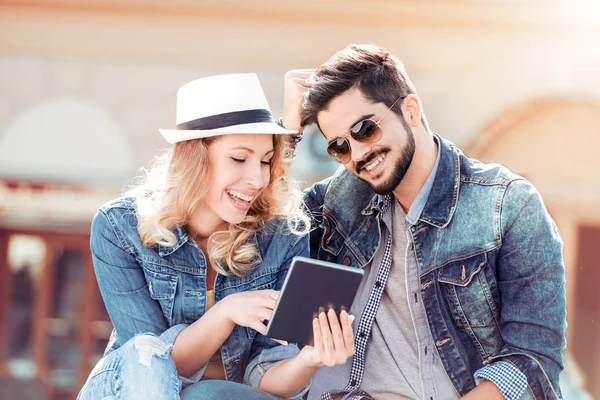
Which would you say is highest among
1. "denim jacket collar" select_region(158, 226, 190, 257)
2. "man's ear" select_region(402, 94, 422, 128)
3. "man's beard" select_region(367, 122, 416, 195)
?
"man's ear" select_region(402, 94, 422, 128)

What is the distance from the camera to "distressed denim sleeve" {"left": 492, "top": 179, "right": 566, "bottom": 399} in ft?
8.46

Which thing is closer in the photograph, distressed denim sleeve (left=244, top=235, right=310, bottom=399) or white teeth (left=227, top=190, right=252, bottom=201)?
distressed denim sleeve (left=244, top=235, right=310, bottom=399)

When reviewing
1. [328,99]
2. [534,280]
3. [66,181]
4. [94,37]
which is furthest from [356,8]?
[534,280]

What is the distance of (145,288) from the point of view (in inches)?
110

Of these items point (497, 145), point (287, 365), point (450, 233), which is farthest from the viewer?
point (497, 145)

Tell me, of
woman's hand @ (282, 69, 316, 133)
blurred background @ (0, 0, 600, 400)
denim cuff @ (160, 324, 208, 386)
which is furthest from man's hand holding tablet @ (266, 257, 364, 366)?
blurred background @ (0, 0, 600, 400)

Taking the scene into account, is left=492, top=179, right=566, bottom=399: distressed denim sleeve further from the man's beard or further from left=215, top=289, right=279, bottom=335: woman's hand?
left=215, top=289, right=279, bottom=335: woman's hand

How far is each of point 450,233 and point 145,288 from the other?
107 cm

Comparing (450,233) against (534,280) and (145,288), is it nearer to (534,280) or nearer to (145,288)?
(534,280)

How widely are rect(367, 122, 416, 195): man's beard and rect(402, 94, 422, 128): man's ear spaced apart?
5cm

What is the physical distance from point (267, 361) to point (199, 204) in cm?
62

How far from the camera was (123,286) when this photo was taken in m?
2.77

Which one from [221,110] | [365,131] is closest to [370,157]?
[365,131]

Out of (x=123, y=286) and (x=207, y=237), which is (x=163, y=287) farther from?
(x=207, y=237)
